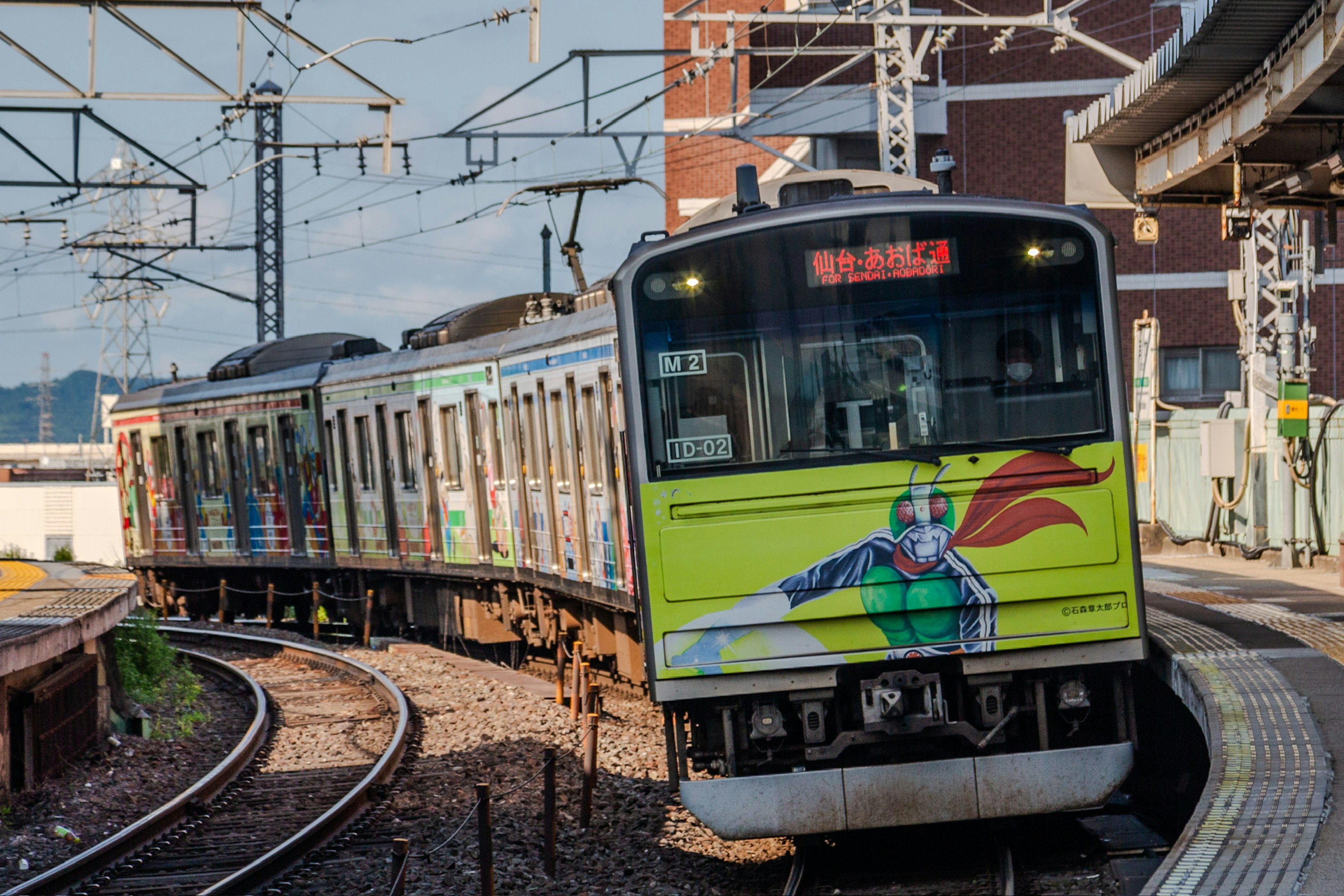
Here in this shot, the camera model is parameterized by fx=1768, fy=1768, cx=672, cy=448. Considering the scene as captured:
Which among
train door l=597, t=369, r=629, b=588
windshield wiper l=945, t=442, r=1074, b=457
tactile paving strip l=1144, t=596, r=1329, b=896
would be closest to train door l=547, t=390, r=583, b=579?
train door l=597, t=369, r=629, b=588

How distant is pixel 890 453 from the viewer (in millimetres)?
8164

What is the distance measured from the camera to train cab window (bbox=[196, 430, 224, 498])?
2519 cm

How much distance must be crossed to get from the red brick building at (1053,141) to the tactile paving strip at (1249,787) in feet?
73.6

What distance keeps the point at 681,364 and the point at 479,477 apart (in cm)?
1001

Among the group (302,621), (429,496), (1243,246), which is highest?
(1243,246)

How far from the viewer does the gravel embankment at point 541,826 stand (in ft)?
29.9

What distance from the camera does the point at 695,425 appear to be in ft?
27.3

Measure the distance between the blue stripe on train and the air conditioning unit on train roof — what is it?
7.76 feet

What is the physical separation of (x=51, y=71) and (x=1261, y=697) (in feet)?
41.7

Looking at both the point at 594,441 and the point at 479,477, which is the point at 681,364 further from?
the point at 479,477

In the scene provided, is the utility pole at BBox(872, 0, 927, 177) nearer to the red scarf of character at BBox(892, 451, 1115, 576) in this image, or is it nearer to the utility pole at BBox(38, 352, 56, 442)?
the red scarf of character at BBox(892, 451, 1115, 576)

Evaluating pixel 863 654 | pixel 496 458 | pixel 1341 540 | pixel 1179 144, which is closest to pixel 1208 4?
pixel 1179 144

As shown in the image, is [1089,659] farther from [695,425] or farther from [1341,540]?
[1341,540]

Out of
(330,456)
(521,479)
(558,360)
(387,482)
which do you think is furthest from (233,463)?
(558,360)
